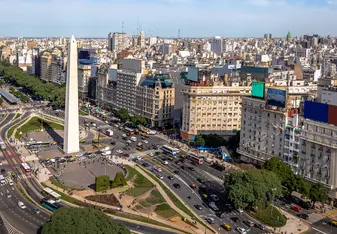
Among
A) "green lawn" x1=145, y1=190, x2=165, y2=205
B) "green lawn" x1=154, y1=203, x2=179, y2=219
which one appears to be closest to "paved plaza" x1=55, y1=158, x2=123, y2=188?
"green lawn" x1=145, y1=190, x2=165, y2=205

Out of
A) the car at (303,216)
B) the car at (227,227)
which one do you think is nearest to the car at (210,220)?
the car at (227,227)

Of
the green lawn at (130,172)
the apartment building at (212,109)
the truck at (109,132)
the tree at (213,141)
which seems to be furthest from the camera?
the truck at (109,132)

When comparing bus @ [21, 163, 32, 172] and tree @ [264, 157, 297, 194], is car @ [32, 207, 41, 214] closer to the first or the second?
bus @ [21, 163, 32, 172]

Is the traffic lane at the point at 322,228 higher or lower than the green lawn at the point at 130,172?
lower

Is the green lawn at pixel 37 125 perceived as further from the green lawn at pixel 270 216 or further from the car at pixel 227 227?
the car at pixel 227 227

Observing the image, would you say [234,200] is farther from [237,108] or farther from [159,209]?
[237,108]

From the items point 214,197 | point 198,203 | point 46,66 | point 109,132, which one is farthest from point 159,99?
→ point 46,66
